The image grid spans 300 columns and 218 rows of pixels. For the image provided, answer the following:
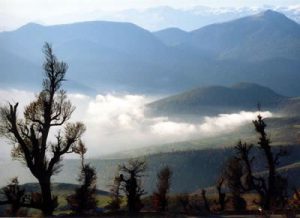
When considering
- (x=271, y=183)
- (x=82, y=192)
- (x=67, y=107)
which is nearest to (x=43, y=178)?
(x=67, y=107)

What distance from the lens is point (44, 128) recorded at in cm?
4481

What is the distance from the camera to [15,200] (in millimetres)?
46125

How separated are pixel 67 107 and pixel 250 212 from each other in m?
17.9

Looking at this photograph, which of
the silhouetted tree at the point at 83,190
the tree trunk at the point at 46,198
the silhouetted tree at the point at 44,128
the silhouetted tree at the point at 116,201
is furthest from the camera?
the silhouetted tree at the point at 116,201

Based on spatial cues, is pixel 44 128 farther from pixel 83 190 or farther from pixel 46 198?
pixel 83 190

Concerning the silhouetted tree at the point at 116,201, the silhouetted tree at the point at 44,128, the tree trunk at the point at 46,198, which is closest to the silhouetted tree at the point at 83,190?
the silhouetted tree at the point at 44,128

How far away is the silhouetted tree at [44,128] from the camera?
44.2 metres

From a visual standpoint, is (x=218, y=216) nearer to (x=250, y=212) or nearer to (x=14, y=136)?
(x=250, y=212)

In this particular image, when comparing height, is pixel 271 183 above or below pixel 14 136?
below

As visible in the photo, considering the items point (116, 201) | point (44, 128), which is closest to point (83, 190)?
point (44, 128)

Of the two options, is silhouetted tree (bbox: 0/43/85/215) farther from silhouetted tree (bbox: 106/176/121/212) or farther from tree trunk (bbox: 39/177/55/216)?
silhouetted tree (bbox: 106/176/121/212)

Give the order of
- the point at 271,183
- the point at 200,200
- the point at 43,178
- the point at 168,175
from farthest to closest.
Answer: the point at 200,200 < the point at 168,175 < the point at 271,183 < the point at 43,178

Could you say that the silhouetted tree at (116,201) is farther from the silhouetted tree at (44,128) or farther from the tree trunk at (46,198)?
the tree trunk at (46,198)

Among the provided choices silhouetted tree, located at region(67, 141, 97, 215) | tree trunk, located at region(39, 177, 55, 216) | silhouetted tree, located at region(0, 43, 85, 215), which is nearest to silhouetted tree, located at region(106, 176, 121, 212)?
silhouetted tree, located at region(67, 141, 97, 215)
